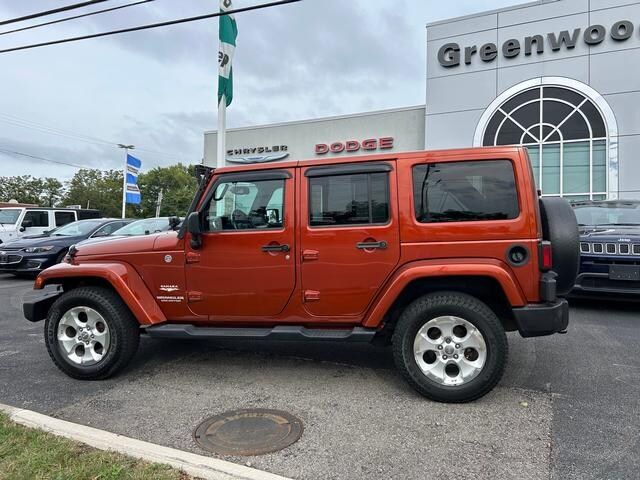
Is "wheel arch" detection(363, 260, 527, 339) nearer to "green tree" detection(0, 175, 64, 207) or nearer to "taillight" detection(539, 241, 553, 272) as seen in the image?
"taillight" detection(539, 241, 553, 272)

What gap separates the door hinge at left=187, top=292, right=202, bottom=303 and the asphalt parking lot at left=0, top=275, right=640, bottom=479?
2.39 ft

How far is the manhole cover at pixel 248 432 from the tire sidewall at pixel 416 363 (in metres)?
0.99

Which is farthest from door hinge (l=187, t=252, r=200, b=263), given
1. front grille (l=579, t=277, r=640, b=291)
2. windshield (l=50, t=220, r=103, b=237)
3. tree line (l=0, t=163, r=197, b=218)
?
tree line (l=0, t=163, r=197, b=218)

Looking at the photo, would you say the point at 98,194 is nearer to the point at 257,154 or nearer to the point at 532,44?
Answer: the point at 257,154

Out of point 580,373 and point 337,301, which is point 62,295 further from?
point 580,373

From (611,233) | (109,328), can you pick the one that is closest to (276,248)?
(109,328)

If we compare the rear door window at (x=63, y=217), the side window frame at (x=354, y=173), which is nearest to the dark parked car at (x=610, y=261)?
the side window frame at (x=354, y=173)

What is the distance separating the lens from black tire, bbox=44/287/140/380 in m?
4.29

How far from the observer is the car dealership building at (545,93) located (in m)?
16.1

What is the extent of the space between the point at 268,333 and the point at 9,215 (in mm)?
14071

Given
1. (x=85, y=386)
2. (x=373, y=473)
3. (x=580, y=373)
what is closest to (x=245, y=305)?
(x=85, y=386)

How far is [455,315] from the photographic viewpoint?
371 cm

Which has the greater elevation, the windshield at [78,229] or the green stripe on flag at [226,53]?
the green stripe on flag at [226,53]

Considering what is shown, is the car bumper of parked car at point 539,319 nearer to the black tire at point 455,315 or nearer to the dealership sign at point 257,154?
the black tire at point 455,315
